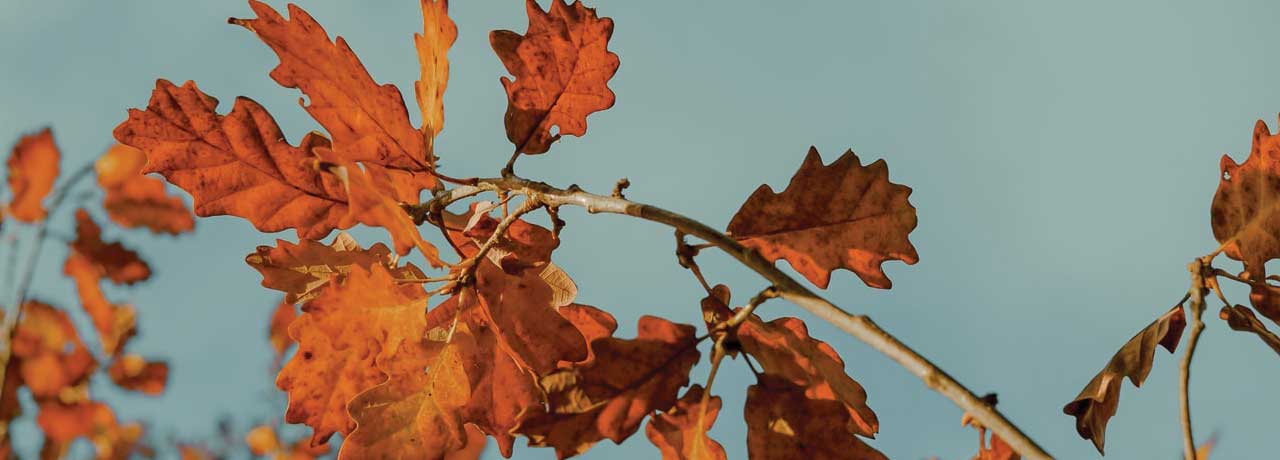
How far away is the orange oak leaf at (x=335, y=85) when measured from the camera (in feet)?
3.52

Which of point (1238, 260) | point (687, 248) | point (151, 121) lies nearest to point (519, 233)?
point (687, 248)

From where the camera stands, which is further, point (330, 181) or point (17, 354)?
point (17, 354)

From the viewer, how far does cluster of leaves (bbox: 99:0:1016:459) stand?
0.94 m

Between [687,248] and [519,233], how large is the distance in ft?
0.66

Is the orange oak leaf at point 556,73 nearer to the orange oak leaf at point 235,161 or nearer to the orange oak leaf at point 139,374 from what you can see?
the orange oak leaf at point 235,161

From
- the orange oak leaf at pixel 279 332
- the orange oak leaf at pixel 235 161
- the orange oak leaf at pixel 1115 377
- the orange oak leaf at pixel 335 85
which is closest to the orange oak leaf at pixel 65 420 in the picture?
the orange oak leaf at pixel 279 332

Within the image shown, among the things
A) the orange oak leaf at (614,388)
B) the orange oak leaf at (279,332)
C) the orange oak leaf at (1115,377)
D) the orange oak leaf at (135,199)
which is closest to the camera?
the orange oak leaf at (614,388)

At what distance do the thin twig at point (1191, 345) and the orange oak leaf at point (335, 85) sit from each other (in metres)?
0.81

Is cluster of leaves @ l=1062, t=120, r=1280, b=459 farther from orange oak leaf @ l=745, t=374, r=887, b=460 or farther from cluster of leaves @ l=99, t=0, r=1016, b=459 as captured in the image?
orange oak leaf @ l=745, t=374, r=887, b=460

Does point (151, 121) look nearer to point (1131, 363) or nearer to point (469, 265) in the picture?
point (469, 265)

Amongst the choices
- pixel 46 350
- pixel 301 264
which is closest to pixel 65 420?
pixel 46 350

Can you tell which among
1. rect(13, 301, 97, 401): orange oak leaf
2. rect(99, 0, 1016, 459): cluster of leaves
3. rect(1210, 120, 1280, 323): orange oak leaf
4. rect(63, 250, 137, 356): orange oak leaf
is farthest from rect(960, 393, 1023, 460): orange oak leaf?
rect(13, 301, 97, 401): orange oak leaf

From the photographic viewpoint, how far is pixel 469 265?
1.02m

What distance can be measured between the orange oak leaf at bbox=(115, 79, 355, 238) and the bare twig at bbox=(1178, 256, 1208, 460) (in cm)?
85
